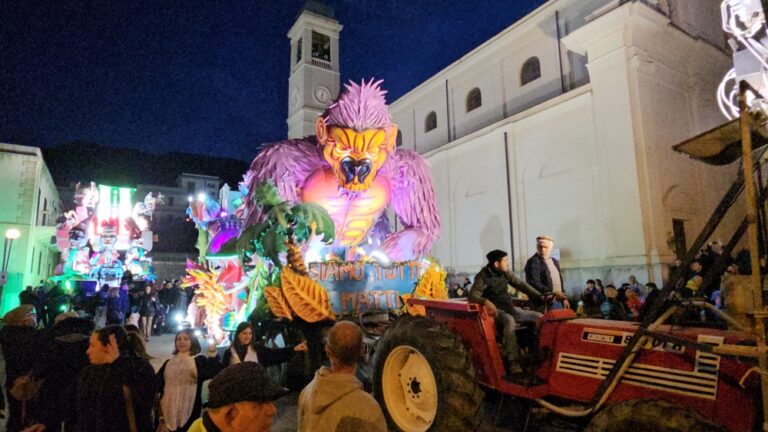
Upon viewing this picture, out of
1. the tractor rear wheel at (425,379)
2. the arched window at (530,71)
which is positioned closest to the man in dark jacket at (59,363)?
the tractor rear wheel at (425,379)

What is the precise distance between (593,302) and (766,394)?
10508 mm

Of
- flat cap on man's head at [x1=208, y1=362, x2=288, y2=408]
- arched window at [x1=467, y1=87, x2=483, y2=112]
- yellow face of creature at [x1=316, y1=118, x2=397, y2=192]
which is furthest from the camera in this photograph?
arched window at [x1=467, y1=87, x2=483, y2=112]

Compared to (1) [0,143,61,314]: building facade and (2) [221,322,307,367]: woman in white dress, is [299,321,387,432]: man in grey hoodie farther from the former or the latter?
(1) [0,143,61,314]: building facade

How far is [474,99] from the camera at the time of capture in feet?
84.0

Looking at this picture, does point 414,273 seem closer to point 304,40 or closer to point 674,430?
point 674,430

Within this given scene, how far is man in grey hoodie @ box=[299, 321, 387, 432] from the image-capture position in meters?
2.19

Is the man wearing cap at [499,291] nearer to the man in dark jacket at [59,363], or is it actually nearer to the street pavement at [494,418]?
the street pavement at [494,418]

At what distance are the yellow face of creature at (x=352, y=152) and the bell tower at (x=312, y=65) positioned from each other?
24.6 m

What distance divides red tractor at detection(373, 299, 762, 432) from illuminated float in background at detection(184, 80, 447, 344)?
1711 mm

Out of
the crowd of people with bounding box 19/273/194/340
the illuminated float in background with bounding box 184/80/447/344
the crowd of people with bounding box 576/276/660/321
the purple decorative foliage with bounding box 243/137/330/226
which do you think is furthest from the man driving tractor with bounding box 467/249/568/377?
the crowd of people with bounding box 19/273/194/340

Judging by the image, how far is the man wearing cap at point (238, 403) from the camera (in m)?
1.73

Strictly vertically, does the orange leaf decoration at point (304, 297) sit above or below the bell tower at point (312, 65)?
below

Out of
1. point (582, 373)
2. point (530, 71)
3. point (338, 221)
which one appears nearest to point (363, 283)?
point (338, 221)

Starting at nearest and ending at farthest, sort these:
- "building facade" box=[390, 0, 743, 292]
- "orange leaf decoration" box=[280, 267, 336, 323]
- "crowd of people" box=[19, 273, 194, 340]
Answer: "orange leaf decoration" box=[280, 267, 336, 323] → "crowd of people" box=[19, 273, 194, 340] → "building facade" box=[390, 0, 743, 292]
